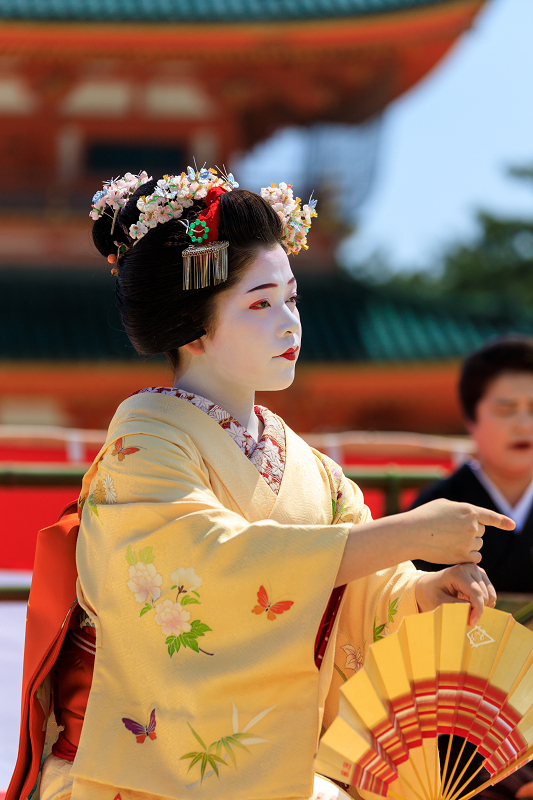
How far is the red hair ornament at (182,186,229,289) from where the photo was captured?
1.54 meters

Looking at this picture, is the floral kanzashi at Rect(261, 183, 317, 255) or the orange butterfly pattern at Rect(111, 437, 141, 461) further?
the floral kanzashi at Rect(261, 183, 317, 255)

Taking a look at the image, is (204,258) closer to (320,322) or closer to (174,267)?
(174,267)

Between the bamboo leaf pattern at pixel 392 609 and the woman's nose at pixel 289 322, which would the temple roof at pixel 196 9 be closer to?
the woman's nose at pixel 289 322

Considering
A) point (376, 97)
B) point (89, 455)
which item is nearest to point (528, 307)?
point (376, 97)

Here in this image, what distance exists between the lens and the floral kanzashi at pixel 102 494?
151 cm

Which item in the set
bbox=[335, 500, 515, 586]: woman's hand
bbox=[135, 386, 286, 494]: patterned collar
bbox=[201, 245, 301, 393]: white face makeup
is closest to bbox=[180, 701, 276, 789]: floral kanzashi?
bbox=[335, 500, 515, 586]: woman's hand

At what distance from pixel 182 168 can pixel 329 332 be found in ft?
7.58

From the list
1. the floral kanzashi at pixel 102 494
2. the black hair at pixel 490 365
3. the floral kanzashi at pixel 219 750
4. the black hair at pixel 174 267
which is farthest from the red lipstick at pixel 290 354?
the black hair at pixel 490 365

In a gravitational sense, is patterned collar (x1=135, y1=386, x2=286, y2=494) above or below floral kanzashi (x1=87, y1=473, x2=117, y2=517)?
above

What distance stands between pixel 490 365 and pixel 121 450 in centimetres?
153

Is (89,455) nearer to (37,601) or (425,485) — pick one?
(425,485)

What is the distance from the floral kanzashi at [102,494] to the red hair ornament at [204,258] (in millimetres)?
373

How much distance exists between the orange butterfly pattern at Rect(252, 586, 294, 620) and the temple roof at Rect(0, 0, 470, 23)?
784cm

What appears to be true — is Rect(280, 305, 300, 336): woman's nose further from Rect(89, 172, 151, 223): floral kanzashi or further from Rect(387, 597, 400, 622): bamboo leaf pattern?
Rect(387, 597, 400, 622): bamboo leaf pattern
